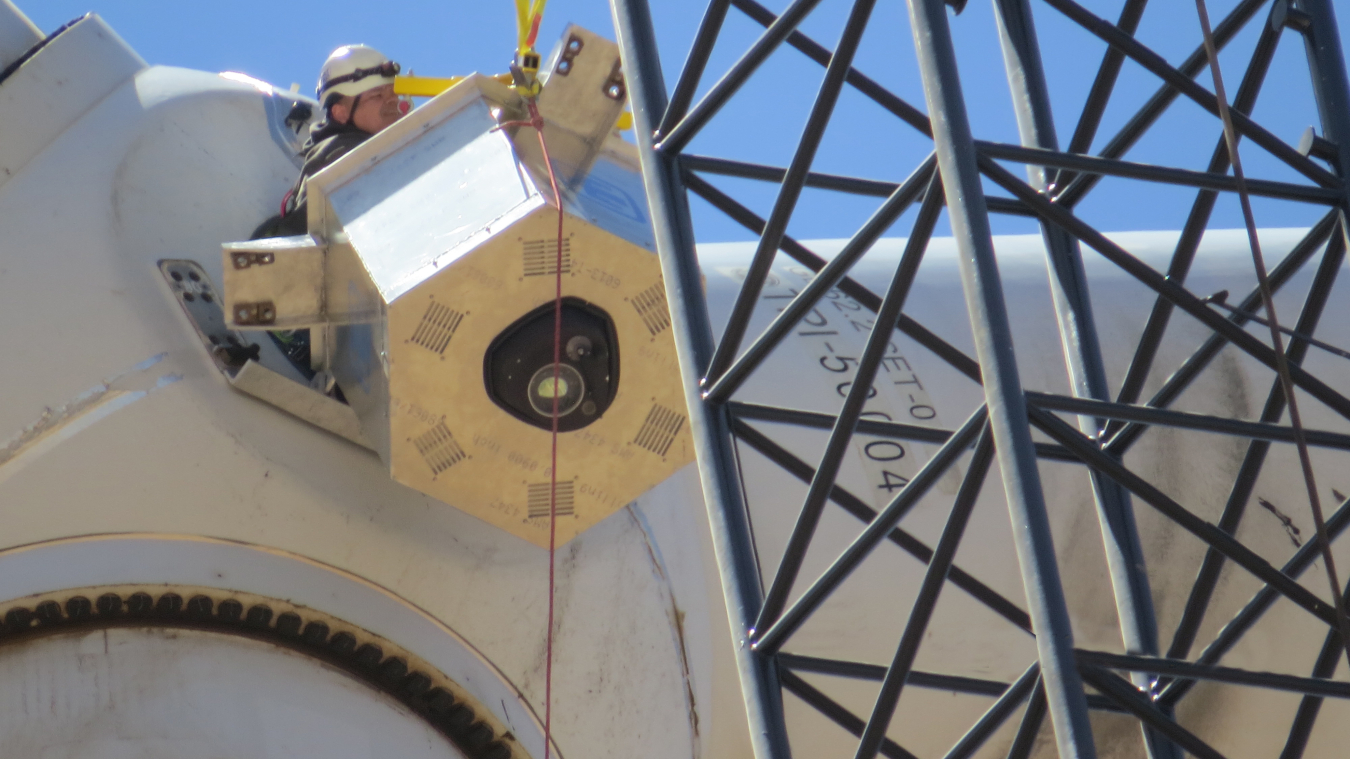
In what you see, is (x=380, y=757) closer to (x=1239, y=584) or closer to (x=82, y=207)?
(x=82, y=207)

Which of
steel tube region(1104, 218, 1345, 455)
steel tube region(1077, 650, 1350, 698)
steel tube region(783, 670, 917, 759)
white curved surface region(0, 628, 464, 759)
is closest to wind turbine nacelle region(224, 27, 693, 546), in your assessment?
white curved surface region(0, 628, 464, 759)

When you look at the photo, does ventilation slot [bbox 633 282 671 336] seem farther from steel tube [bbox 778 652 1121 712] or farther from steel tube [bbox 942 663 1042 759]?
steel tube [bbox 942 663 1042 759]

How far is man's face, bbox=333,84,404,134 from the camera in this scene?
5.94 m

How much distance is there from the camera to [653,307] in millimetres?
5086

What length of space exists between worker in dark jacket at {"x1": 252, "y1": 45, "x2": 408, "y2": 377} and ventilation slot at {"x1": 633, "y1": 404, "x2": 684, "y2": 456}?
153 centimetres

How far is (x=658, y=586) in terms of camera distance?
18.6ft

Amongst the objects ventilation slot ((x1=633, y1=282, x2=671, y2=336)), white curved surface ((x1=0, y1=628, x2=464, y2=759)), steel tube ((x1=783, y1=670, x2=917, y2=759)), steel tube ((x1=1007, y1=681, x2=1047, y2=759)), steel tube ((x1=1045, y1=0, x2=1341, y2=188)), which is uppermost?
steel tube ((x1=1045, y1=0, x2=1341, y2=188))

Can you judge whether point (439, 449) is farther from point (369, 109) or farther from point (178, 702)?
point (369, 109)

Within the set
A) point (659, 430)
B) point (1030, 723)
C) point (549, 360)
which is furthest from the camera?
point (659, 430)

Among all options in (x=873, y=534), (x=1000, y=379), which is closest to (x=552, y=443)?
(x=873, y=534)

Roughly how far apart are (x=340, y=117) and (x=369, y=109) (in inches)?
5.0

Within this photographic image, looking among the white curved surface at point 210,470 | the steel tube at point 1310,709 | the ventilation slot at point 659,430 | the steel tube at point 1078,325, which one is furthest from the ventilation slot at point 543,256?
the steel tube at point 1310,709

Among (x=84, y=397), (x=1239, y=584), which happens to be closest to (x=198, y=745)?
(x=84, y=397)

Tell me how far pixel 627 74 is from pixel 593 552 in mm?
1899
